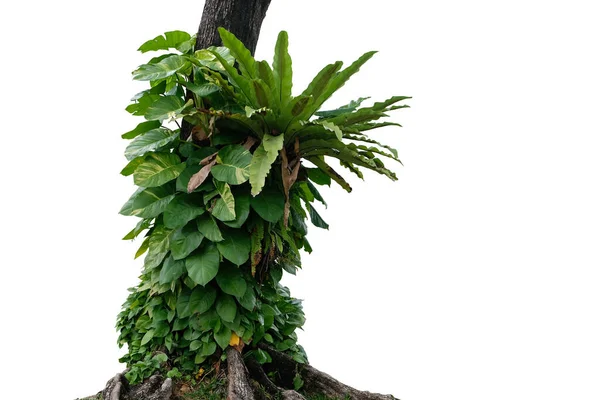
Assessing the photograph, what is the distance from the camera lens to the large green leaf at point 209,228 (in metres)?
3.44

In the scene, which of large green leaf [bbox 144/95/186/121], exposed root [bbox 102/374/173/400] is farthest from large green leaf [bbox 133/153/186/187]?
exposed root [bbox 102/374/173/400]

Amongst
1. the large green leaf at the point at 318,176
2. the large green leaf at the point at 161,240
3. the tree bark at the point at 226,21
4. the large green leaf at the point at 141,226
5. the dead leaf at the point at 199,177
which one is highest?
the tree bark at the point at 226,21

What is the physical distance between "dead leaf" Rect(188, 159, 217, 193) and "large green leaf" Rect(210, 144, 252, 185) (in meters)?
0.04

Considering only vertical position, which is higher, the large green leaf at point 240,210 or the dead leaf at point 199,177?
the dead leaf at point 199,177

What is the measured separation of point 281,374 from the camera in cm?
399

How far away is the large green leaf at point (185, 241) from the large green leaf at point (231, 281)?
0.24m

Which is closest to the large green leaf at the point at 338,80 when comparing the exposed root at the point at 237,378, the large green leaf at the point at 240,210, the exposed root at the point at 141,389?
the large green leaf at the point at 240,210

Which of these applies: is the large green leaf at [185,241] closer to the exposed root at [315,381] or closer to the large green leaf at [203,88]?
the large green leaf at [203,88]

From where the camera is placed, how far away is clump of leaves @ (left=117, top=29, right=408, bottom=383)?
136 inches

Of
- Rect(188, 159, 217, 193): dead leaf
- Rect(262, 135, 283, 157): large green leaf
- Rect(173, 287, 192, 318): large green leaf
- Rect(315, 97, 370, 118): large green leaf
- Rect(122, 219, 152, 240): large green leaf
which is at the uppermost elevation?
Rect(315, 97, 370, 118): large green leaf

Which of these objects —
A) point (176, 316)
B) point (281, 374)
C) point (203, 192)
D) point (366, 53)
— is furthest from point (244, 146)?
point (281, 374)

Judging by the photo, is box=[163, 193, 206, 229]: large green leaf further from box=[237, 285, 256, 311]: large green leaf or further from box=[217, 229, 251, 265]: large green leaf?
box=[237, 285, 256, 311]: large green leaf

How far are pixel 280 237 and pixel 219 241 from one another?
0.42 metres

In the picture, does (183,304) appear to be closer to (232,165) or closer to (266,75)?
(232,165)
